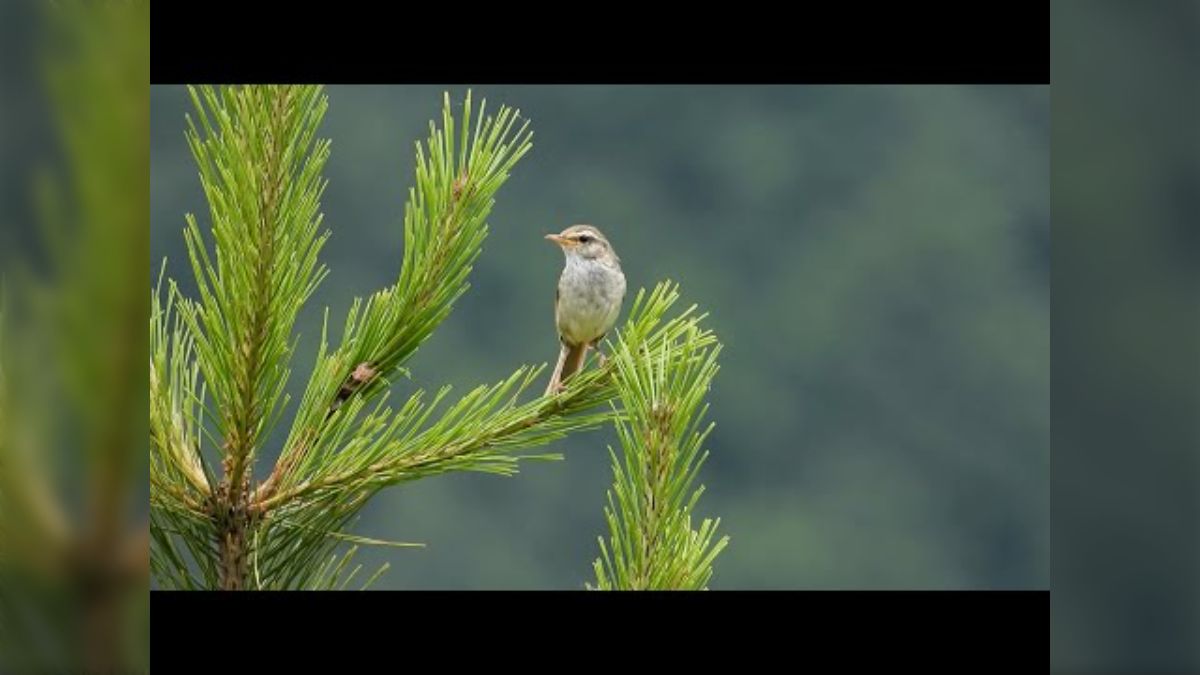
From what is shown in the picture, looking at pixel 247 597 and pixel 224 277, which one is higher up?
pixel 224 277

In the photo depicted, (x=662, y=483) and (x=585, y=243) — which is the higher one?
(x=585, y=243)

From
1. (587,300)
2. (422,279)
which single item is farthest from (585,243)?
(422,279)

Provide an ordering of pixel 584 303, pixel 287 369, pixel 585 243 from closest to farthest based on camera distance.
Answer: pixel 287 369
pixel 584 303
pixel 585 243

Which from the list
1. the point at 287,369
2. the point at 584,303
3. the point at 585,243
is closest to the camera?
the point at 287,369

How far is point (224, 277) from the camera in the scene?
28.1 inches

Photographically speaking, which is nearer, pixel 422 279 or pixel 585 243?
pixel 422 279

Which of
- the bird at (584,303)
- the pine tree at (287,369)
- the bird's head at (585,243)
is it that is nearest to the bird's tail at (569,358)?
the bird at (584,303)

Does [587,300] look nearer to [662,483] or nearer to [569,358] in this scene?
[569,358]

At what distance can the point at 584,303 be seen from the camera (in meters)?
1.99

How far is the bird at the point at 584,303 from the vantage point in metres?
1.95
